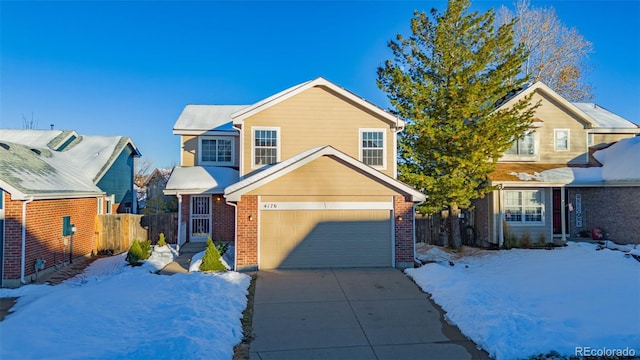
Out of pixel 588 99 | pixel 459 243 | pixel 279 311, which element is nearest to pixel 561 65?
pixel 588 99

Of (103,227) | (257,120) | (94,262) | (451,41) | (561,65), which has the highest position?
(561,65)

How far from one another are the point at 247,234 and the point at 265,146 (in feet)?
13.2

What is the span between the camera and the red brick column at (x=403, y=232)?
10.9m

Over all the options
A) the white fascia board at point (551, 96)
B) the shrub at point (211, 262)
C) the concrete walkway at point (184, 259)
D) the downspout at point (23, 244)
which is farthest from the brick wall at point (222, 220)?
the white fascia board at point (551, 96)

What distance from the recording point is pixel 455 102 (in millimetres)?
12930

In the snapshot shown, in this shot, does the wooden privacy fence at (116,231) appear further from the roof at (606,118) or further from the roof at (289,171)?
the roof at (606,118)

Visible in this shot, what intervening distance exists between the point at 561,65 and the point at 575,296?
23011mm

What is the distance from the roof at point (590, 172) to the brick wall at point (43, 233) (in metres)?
17.0

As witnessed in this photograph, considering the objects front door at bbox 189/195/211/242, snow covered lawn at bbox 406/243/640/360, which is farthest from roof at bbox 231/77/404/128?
snow covered lawn at bbox 406/243/640/360

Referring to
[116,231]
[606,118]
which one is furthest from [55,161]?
[606,118]

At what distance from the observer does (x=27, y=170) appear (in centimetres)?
1149

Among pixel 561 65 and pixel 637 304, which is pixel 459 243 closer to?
pixel 637 304

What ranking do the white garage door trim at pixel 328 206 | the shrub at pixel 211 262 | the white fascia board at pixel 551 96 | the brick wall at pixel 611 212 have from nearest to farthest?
the shrub at pixel 211 262 → the white garage door trim at pixel 328 206 → the brick wall at pixel 611 212 → the white fascia board at pixel 551 96

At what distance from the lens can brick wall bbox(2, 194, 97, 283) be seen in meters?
9.66
